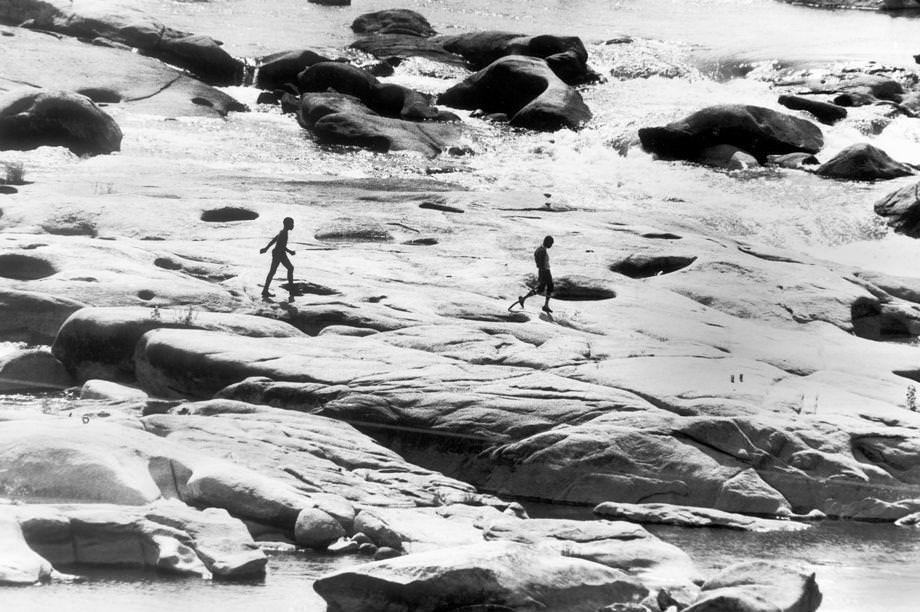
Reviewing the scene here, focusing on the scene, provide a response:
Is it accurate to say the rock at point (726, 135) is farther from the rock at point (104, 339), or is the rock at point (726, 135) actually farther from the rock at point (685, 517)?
the rock at point (685, 517)

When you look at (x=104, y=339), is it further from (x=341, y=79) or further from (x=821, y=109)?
(x=821, y=109)

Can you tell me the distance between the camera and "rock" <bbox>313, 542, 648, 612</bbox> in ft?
33.5

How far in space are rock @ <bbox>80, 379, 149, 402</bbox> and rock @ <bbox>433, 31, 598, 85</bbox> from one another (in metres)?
25.6

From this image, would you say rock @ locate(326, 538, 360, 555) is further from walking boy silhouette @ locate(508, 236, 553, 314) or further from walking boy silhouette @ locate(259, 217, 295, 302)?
walking boy silhouette @ locate(508, 236, 553, 314)

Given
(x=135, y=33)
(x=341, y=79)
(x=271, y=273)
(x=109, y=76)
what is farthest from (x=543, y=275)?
(x=135, y=33)

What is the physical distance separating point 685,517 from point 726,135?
20767mm

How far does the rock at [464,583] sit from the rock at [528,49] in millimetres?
30581

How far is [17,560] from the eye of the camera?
10531mm

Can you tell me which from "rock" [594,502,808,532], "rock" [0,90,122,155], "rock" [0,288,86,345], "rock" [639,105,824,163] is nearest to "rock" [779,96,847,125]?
Result: "rock" [639,105,824,163]

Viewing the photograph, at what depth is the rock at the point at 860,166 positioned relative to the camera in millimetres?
31828

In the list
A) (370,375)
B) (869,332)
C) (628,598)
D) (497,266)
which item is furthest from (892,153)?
(628,598)

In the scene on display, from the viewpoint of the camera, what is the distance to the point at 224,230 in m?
22.1

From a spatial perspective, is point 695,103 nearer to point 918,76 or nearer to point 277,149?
point 918,76

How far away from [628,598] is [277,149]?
22.5 metres
